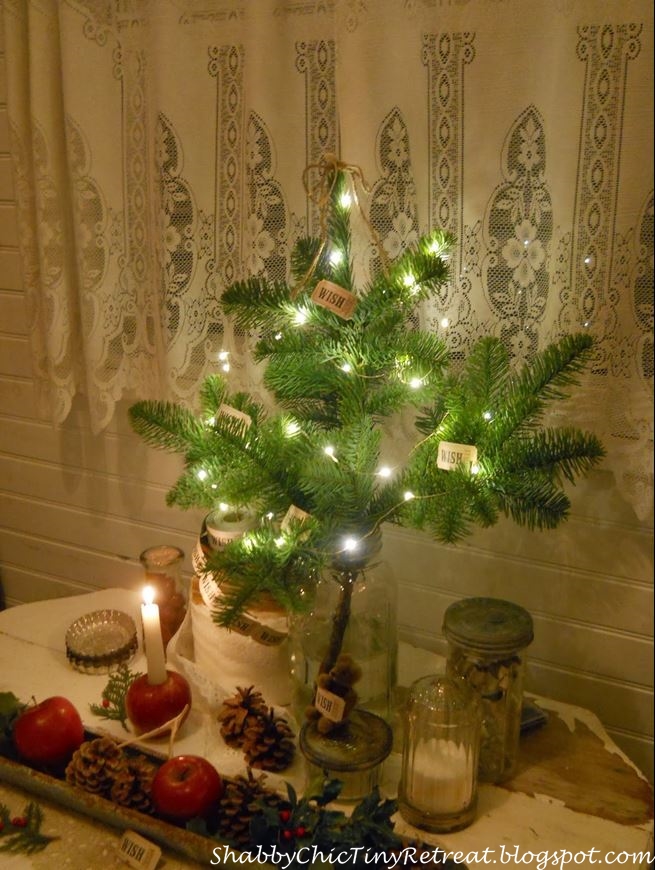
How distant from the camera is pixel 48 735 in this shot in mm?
997

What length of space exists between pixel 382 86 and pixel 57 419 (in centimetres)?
75

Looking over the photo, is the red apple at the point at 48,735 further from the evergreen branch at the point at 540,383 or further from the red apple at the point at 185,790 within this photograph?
the evergreen branch at the point at 540,383

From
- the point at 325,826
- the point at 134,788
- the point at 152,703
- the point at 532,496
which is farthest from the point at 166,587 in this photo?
the point at 532,496

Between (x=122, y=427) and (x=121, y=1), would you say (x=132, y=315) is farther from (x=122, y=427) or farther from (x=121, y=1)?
(x=121, y=1)

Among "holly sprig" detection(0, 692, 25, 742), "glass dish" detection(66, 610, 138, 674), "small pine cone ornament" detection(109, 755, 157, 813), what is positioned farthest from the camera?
"glass dish" detection(66, 610, 138, 674)

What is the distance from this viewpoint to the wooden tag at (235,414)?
0.94m

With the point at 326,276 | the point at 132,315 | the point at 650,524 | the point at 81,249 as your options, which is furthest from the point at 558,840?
the point at 81,249

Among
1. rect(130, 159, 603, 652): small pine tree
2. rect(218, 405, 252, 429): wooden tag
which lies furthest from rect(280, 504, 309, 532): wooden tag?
rect(218, 405, 252, 429): wooden tag

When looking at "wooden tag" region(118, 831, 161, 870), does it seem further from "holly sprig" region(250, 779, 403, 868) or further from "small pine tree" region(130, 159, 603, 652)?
"small pine tree" region(130, 159, 603, 652)

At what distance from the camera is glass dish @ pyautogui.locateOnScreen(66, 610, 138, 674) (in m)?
1.20

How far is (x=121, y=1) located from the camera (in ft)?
3.82

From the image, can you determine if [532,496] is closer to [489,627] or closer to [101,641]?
[489,627]

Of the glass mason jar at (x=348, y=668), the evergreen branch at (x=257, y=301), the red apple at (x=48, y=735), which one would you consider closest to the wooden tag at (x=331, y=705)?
the glass mason jar at (x=348, y=668)

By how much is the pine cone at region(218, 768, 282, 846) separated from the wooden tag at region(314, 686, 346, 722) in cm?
11
